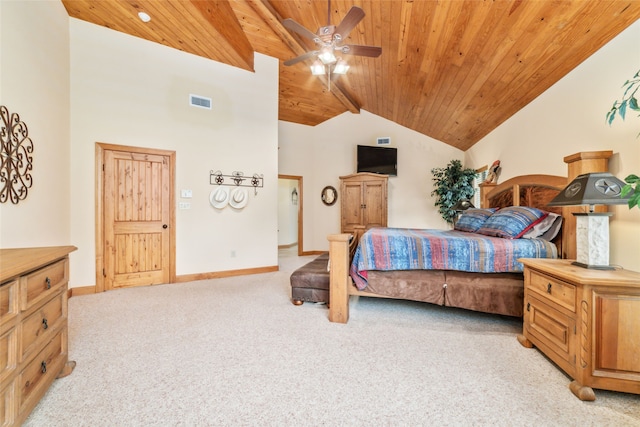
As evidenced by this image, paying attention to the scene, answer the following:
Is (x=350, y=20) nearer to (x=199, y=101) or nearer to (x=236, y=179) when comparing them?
(x=199, y=101)

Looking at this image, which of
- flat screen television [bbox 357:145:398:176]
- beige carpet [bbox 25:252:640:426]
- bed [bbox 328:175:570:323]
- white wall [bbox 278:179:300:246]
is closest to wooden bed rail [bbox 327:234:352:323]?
bed [bbox 328:175:570:323]

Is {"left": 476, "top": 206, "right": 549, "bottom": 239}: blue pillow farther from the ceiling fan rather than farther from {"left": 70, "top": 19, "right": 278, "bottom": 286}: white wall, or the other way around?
{"left": 70, "top": 19, "right": 278, "bottom": 286}: white wall

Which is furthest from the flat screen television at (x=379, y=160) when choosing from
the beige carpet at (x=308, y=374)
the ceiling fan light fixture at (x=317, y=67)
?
the beige carpet at (x=308, y=374)

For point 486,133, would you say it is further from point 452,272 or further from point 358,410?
point 358,410

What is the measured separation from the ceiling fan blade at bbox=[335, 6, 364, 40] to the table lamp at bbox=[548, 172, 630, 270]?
221 cm

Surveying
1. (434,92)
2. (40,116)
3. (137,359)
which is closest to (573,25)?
(434,92)

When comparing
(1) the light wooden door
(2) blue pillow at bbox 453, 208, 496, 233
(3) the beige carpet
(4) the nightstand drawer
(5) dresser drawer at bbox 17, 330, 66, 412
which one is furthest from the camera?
(1) the light wooden door

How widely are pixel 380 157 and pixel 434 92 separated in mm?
2221

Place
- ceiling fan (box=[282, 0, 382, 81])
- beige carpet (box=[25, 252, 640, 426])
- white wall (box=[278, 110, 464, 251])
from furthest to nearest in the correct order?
1. white wall (box=[278, 110, 464, 251])
2. ceiling fan (box=[282, 0, 382, 81])
3. beige carpet (box=[25, 252, 640, 426])

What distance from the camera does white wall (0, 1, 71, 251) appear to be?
7.55ft

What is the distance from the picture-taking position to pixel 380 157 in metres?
6.13

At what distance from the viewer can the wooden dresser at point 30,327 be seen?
1.15m

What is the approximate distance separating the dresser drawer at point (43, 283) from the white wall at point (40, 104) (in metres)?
1.06

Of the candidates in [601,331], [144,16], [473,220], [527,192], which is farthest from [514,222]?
[144,16]
